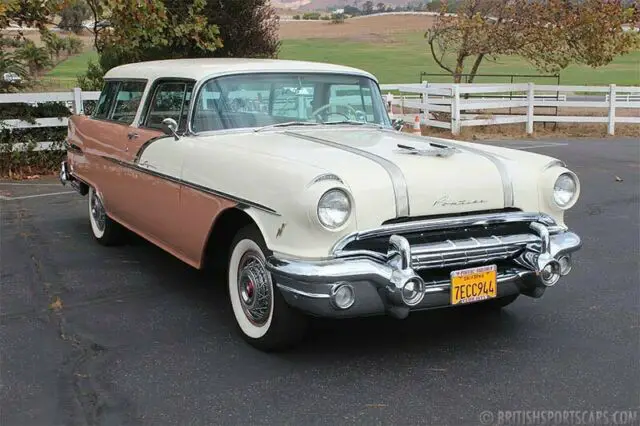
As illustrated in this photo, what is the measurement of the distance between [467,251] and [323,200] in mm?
856

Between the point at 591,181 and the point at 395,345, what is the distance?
7434 mm

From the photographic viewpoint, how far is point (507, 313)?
4.77m

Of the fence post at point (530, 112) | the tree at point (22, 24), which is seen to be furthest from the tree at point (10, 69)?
the fence post at point (530, 112)

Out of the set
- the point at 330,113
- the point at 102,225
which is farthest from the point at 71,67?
the point at 330,113

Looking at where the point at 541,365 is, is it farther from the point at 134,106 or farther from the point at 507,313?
the point at 134,106

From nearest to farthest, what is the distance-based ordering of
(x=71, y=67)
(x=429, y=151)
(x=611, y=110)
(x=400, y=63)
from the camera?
(x=429, y=151), (x=611, y=110), (x=71, y=67), (x=400, y=63)

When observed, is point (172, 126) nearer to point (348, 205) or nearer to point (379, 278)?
point (348, 205)

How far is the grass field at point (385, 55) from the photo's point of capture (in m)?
47.2

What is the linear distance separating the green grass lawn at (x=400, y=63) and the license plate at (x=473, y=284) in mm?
35966

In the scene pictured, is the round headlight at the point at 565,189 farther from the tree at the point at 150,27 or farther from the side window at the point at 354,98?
the tree at the point at 150,27

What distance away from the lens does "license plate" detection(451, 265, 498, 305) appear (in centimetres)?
376

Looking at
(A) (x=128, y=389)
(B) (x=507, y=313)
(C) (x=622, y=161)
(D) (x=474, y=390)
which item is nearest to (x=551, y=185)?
(B) (x=507, y=313)

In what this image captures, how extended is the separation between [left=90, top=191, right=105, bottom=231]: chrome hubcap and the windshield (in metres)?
2.05

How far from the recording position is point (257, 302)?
4.08m
